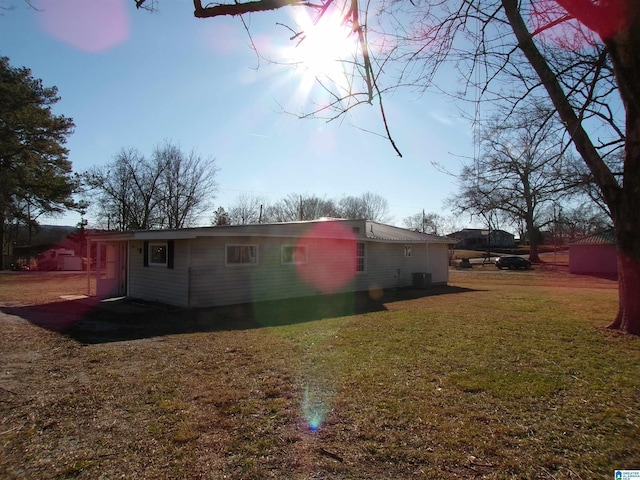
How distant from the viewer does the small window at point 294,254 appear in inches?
561

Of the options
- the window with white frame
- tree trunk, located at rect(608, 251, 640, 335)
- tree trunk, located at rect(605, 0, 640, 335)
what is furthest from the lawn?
the window with white frame

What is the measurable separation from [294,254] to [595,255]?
2862 centimetres

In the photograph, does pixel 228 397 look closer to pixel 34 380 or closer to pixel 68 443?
pixel 68 443

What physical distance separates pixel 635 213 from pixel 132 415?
819 cm

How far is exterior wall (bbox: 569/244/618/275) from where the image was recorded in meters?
31.5

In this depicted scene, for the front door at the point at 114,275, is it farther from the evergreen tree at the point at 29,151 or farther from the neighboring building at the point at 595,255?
the neighboring building at the point at 595,255

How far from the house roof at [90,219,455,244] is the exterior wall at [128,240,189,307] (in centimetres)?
58

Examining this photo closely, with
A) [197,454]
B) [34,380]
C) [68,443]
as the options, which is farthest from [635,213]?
[34,380]

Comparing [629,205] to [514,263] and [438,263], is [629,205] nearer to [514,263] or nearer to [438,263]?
[438,263]

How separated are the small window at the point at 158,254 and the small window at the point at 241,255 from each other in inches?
72.3

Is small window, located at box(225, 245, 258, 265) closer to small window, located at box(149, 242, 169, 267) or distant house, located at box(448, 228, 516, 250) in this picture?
small window, located at box(149, 242, 169, 267)

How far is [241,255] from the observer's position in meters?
12.9

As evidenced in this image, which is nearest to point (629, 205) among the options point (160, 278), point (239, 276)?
point (239, 276)

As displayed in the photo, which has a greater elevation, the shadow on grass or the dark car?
the dark car
